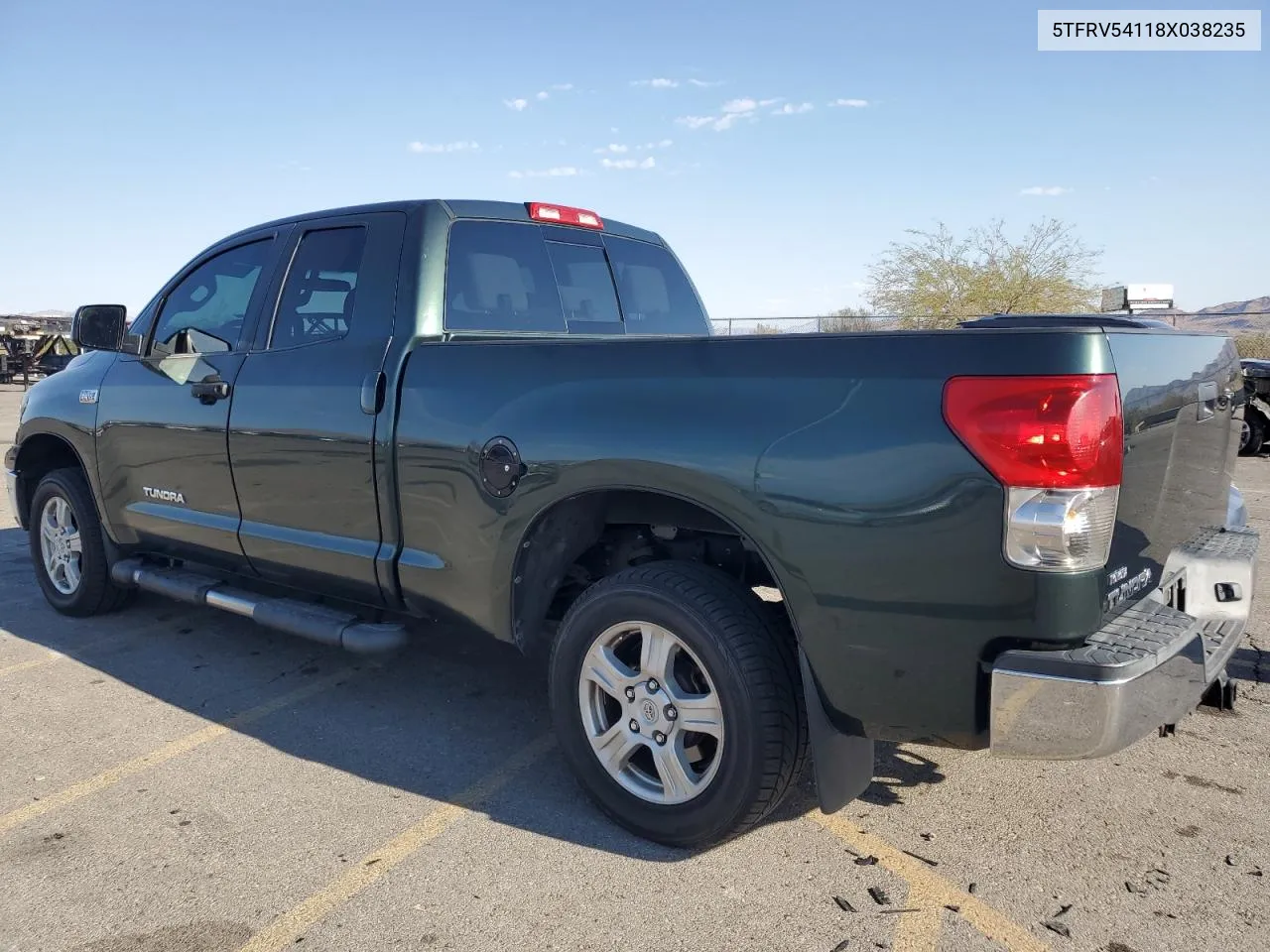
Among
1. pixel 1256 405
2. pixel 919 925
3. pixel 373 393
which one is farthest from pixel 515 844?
pixel 1256 405

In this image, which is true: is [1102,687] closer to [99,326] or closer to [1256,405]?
[99,326]

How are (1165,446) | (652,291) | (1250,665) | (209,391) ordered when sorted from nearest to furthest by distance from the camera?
1. (1165,446)
2. (209,391)
3. (1250,665)
4. (652,291)

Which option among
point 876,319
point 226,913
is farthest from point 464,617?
point 876,319

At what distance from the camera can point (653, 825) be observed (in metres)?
2.92

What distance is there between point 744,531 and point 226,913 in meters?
1.75

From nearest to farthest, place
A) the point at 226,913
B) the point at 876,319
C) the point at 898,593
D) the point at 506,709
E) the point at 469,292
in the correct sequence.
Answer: the point at 898,593, the point at 226,913, the point at 469,292, the point at 506,709, the point at 876,319

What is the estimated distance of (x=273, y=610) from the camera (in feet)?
13.3

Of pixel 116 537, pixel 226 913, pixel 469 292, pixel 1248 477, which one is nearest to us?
pixel 226 913

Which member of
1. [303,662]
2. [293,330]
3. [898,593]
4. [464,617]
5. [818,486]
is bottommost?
[303,662]

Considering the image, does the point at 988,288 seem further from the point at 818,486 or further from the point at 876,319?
the point at 818,486

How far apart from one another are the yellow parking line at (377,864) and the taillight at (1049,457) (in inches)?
76.9

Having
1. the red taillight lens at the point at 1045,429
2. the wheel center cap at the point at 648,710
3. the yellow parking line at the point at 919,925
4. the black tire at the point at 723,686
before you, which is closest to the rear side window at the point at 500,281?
the black tire at the point at 723,686

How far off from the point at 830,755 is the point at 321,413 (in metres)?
2.29

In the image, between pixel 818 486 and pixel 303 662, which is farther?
pixel 303 662
